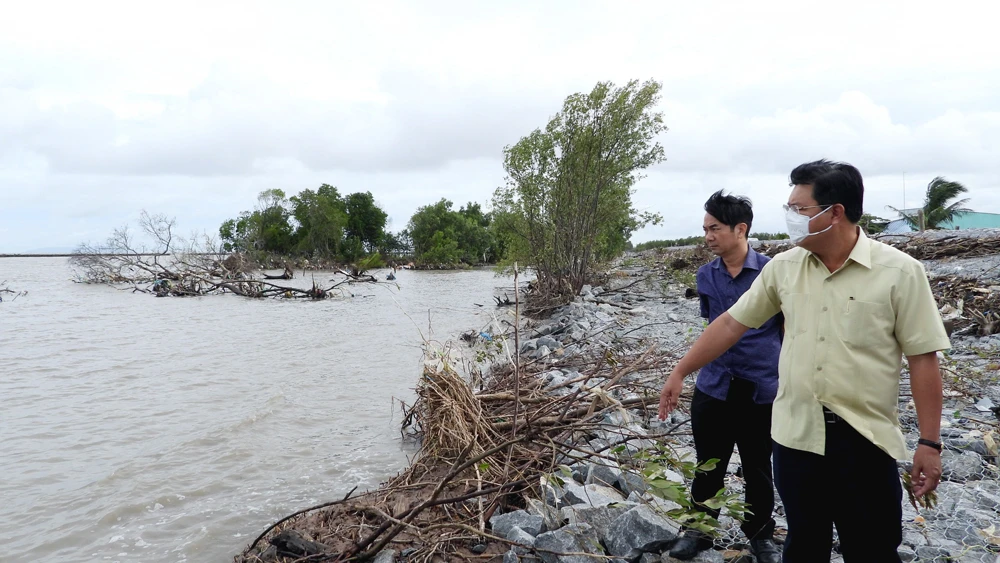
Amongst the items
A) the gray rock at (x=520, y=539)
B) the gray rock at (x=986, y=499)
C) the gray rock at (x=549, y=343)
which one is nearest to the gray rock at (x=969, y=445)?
the gray rock at (x=986, y=499)

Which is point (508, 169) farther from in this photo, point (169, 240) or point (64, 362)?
point (169, 240)

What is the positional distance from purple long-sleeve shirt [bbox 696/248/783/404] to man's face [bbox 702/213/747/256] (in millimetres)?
106

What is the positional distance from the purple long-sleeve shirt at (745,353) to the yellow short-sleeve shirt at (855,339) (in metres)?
0.54

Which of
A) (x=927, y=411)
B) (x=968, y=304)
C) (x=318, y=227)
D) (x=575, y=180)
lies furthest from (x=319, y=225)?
(x=927, y=411)

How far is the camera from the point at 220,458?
5.44 meters

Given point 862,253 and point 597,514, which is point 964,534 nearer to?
point 597,514

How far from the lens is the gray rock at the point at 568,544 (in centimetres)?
255

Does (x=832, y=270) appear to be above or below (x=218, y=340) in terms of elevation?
above

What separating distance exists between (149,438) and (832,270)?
6648mm

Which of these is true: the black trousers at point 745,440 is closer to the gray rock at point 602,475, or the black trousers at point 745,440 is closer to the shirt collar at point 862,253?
the gray rock at point 602,475

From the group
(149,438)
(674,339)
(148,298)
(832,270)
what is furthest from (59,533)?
(148,298)

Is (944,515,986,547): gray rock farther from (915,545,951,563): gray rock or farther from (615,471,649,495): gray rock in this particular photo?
(615,471,649,495): gray rock

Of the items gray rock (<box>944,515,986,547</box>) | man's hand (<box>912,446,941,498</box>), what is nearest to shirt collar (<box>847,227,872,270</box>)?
man's hand (<box>912,446,941,498</box>)

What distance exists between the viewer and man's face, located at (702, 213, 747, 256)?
2.66 m
